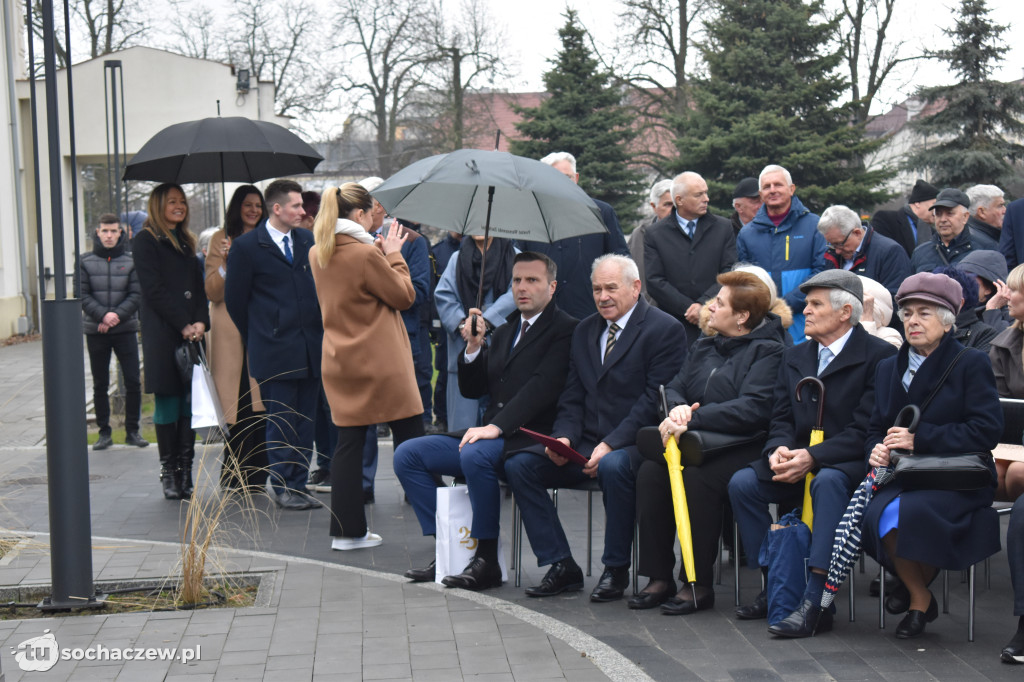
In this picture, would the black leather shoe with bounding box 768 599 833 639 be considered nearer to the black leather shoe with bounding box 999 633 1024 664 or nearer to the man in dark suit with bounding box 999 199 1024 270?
the black leather shoe with bounding box 999 633 1024 664

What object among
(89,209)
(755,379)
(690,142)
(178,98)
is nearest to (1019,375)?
(755,379)

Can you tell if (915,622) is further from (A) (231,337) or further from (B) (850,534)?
(A) (231,337)

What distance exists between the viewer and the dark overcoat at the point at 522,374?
597 cm

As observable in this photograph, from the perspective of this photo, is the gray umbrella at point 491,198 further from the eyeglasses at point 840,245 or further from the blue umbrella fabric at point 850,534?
the eyeglasses at point 840,245

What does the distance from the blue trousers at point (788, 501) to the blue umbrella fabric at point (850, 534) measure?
2.1 inches

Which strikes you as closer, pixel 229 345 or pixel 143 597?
pixel 143 597

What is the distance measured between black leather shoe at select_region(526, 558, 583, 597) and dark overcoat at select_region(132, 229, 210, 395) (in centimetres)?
347

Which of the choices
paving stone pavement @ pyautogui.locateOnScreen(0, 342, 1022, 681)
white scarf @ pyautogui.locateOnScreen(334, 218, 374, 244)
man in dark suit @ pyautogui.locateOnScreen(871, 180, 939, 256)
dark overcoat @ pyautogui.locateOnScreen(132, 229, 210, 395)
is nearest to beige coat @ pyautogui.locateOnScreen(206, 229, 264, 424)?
dark overcoat @ pyautogui.locateOnScreen(132, 229, 210, 395)

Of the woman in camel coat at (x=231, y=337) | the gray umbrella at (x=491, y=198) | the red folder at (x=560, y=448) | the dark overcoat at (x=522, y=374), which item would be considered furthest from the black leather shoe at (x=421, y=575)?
the woman in camel coat at (x=231, y=337)

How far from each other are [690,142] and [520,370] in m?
21.1

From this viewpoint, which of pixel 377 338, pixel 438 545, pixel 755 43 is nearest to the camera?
pixel 438 545

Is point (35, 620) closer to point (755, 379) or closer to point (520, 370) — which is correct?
point (520, 370)

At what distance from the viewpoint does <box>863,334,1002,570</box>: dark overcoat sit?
4.79 metres

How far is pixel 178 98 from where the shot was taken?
27.2m
